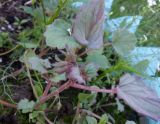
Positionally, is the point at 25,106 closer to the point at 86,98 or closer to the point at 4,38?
the point at 86,98

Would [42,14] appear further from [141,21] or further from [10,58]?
[141,21]

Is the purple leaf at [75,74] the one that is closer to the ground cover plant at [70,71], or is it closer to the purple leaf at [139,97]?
the ground cover plant at [70,71]

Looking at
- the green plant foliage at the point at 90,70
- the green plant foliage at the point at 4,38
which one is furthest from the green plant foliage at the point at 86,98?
the green plant foliage at the point at 4,38

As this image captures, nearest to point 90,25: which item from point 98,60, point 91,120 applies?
point 98,60

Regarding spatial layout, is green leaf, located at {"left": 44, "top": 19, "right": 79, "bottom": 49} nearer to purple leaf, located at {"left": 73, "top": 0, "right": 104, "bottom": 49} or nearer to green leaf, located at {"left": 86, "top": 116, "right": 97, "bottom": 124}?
purple leaf, located at {"left": 73, "top": 0, "right": 104, "bottom": 49}

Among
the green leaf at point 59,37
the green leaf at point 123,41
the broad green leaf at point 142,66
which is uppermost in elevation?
the green leaf at point 59,37

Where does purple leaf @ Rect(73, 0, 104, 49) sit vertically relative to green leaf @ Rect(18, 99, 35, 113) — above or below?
above

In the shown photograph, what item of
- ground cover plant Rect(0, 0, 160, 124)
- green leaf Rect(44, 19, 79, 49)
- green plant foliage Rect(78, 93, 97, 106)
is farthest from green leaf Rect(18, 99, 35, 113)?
green leaf Rect(44, 19, 79, 49)
